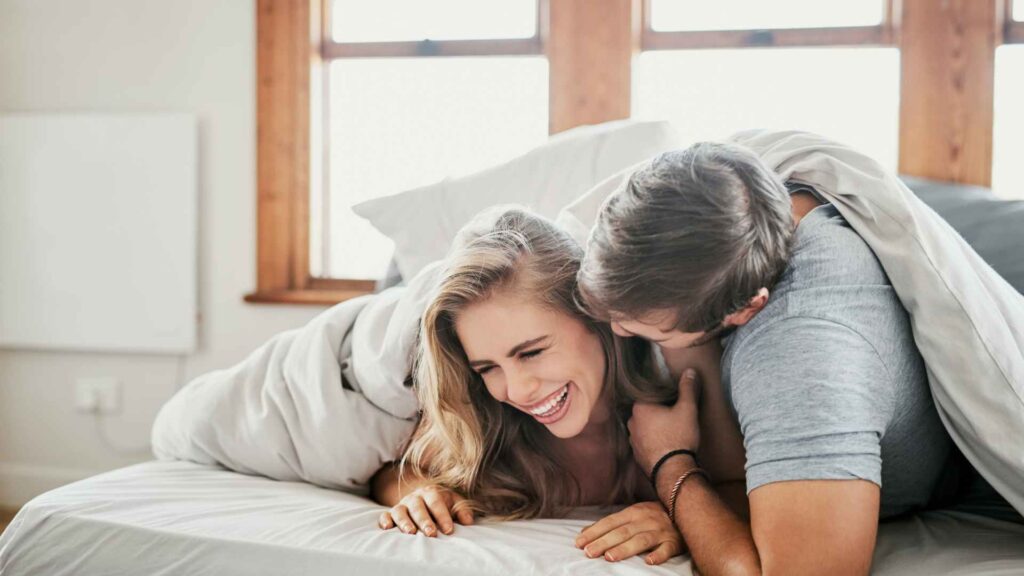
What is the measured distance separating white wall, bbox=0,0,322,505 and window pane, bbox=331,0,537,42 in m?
0.30

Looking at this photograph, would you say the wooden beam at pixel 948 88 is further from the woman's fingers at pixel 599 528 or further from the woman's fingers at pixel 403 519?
the woman's fingers at pixel 403 519

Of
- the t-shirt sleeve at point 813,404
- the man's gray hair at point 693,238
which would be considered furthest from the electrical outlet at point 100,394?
the t-shirt sleeve at point 813,404

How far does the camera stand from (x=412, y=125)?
2.93 metres

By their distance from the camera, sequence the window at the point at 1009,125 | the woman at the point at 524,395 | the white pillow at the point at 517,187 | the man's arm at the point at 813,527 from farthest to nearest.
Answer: the window at the point at 1009,125 → the white pillow at the point at 517,187 → the woman at the point at 524,395 → the man's arm at the point at 813,527

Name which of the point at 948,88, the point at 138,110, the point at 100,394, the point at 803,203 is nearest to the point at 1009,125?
the point at 948,88

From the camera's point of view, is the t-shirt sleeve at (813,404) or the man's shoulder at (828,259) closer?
the t-shirt sleeve at (813,404)

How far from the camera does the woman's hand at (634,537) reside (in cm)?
117

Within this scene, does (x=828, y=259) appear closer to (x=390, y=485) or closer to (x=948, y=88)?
(x=390, y=485)

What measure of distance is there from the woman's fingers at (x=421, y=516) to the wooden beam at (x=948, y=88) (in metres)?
1.70

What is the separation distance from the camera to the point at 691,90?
2.71 metres

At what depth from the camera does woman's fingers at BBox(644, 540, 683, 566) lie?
116cm

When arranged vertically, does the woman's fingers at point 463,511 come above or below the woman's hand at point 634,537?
below

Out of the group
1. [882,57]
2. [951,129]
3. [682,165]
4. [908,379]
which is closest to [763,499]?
[908,379]

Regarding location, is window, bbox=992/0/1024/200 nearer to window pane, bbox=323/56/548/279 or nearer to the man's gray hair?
window pane, bbox=323/56/548/279
